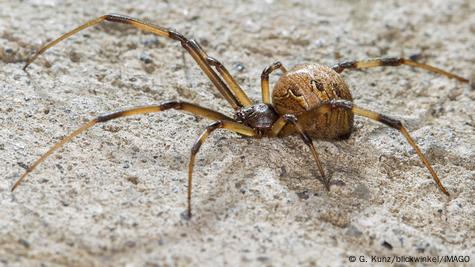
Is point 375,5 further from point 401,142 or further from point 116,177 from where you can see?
point 116,177

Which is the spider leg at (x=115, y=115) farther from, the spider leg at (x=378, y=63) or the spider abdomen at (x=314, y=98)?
the spider leg at (x=378, y=63)

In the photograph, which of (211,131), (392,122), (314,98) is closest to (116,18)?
(211,131)

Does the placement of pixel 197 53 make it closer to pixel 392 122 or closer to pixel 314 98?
pixel 314 98

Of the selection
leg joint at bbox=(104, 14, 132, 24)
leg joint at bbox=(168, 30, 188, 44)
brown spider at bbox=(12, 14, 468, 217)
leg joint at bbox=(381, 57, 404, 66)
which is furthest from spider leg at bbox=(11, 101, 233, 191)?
leg joint at bbox=(381, 57, 404, 66)

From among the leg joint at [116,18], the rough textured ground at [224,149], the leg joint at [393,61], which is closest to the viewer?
the rough textured ground at [224,149]

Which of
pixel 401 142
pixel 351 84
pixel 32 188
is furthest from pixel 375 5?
pixel 32 188

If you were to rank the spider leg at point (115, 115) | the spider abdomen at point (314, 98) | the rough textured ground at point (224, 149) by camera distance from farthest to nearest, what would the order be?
1. the spider abdomen at point (314, 98)
2. the spider leg at point (115, 115)
3. the rough textured ground at point (224, 149)

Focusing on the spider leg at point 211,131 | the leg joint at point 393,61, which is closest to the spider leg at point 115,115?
the spider leg at point 211,131
